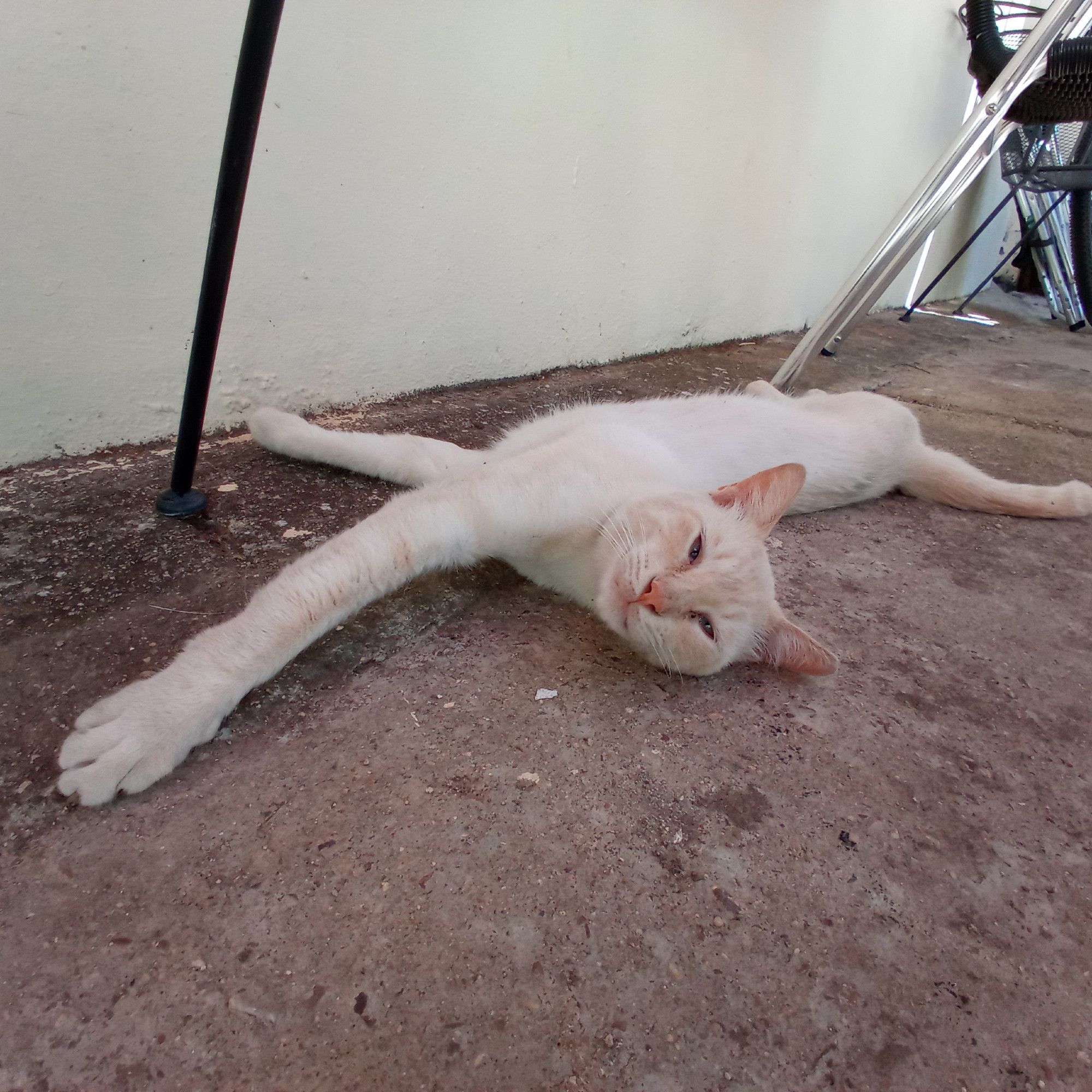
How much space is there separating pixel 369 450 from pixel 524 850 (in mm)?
1079

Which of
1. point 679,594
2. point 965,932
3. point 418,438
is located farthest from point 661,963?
point 418,438

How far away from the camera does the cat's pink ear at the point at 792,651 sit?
1170 mm

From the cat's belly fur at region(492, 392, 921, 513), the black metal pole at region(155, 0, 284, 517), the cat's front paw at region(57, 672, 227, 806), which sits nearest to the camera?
the cat's front paw at region(57, 672, 227, 806)

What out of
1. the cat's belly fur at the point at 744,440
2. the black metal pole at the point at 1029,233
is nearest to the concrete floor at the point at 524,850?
the cat's belly fur at the point at 744,440

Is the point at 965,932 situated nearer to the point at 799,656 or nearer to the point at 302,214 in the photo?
the point at 799,656

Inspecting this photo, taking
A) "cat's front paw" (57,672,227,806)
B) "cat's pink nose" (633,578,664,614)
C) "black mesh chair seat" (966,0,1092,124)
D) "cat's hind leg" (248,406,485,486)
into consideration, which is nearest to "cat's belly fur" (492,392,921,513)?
"cat's hind leg" (248,406,485,486)

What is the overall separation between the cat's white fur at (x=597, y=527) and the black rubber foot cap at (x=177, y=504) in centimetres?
31

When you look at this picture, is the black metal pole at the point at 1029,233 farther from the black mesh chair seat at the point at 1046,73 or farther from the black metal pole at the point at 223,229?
the black metal pole at the point at 223,229

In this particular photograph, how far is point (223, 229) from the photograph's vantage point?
1171 millimetres

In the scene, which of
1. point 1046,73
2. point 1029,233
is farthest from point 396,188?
point 1029,233

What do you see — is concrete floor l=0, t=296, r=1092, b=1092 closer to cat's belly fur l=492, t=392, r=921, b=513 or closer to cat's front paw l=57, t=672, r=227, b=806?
cat's front paw l=57, t=672, r=227, b=806

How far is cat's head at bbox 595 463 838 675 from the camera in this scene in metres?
1.18

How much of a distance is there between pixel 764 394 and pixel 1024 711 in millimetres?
1376

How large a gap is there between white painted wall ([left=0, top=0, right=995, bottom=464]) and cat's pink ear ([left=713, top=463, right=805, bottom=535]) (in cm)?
125
